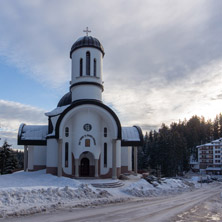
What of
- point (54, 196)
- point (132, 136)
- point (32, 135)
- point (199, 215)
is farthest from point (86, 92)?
point (199, 215)

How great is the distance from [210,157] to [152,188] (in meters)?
55.2

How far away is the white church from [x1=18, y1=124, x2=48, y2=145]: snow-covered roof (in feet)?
1.80

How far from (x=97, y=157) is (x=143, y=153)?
39648 millimetres

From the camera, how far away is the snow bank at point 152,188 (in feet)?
55.6

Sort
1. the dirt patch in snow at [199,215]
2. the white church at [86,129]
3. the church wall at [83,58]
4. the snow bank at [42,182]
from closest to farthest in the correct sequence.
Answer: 1. the dirt patch in snow at [199,215]
2. the snow bank at [42,182]
3. the white church at [86,129]
4. the church wall at [83,58]

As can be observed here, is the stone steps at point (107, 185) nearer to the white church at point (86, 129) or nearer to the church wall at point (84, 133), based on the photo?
the white church at point (86, 129)

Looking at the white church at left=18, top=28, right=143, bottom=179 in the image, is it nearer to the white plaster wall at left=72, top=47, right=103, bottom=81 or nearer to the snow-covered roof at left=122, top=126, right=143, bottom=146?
the white plaster wall at left=72, top=47, right=103, bottom=81

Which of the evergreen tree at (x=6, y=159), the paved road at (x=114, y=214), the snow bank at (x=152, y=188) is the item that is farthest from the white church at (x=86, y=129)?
the evergreen tree at (x=6, y=159)

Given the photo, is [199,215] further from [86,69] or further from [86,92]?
[86,69]

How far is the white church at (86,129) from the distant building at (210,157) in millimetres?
50651

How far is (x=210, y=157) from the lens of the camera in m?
67.4

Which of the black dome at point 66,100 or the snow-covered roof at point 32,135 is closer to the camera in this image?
the snow-covered roof at point 32,135

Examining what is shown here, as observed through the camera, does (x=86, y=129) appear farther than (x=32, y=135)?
No

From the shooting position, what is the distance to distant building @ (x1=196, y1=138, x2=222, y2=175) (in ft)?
216
